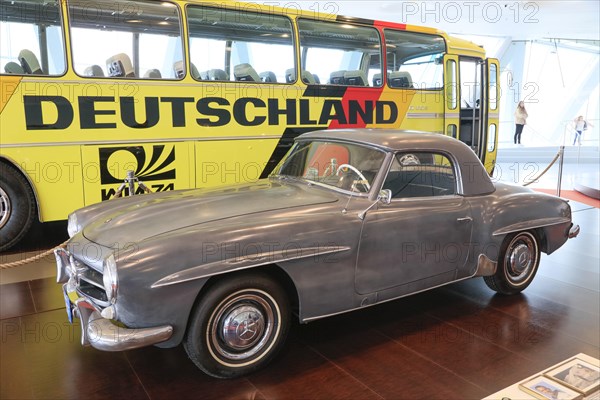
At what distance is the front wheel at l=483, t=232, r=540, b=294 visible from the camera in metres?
3.78

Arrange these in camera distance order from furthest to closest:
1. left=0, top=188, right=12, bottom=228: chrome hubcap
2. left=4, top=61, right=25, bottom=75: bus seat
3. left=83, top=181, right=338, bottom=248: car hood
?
left=0, top=188, right=12, bottom=228: chrome hubcap → left=4, top=61, right=25, bottom=75: bus seat → left=83, top=181, right=338, bottom=248: car hood

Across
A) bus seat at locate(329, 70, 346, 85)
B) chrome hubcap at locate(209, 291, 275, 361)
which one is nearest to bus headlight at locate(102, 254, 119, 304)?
chrome hubcap at locate(209, 291, 275, 361)

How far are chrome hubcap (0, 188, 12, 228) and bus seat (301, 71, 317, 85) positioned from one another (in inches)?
146

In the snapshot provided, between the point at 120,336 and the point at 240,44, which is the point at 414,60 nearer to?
the point at 240,44

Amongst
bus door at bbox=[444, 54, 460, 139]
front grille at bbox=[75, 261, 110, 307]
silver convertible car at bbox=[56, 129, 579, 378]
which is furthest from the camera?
bus door at bbox=[444, 54, 460, 139]

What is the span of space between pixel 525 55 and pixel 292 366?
1771 centimetres

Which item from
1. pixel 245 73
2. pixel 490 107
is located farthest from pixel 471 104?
pixel 245 73

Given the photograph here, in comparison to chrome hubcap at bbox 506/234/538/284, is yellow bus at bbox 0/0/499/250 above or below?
above

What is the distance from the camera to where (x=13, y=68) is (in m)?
4.78

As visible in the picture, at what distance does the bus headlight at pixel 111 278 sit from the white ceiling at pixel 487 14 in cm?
1000

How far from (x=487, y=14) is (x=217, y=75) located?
Answer: 1013cm

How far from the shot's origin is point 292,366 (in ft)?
9.22

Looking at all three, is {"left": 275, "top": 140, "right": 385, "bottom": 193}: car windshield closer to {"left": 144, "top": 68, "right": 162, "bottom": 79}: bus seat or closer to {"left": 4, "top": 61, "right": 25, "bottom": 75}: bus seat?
{"left": 144, "top": 68, "right": 162, "bottom": 79}: bus seat

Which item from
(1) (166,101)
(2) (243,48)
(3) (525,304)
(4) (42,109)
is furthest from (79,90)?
(3) (525,304)
